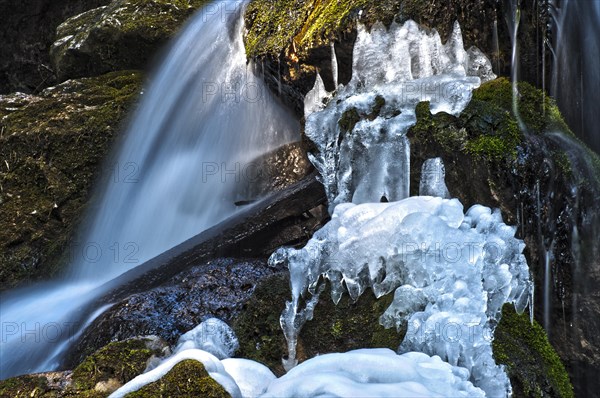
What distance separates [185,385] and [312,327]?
989 millimetres

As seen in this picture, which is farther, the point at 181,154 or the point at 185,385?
the point at 181,154

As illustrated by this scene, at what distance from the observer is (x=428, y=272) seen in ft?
12.2

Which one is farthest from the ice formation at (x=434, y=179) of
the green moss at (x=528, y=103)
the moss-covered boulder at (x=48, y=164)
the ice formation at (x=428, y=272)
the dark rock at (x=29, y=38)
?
the dark rock at (x=29, y=38)

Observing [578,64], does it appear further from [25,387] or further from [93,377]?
[25,387]

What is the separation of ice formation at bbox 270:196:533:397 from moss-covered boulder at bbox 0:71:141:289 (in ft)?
12.6

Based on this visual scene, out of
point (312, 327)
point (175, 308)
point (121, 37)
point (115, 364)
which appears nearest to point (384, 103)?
point (312, 327)

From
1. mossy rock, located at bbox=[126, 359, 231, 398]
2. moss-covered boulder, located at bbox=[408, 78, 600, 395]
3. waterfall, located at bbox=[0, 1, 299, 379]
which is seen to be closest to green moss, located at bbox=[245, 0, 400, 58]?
waterfall, located at bbox=[0, 1, 299, 379]

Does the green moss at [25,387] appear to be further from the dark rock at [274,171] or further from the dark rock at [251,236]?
the dark rock at [274,171]

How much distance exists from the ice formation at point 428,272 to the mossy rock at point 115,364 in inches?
29.2

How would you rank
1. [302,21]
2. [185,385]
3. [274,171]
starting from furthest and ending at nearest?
[274,171] < [302,21] < [185,385]

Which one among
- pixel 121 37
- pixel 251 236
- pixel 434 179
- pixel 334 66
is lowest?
pixel 251 236

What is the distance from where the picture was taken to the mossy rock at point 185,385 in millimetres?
3037

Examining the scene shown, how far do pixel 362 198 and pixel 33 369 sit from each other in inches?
92.9

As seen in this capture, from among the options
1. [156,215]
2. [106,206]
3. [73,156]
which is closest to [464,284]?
[156,215]
